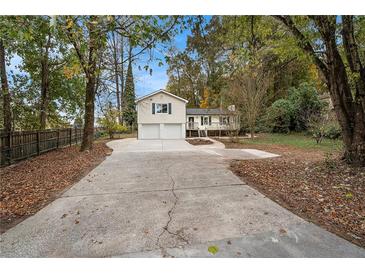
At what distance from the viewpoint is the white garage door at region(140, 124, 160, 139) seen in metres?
20.6

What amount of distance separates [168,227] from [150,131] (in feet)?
60.0

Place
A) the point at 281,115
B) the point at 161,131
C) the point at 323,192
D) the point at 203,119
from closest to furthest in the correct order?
the point at 323,192
the point at 161,131
the point at 281,115
the point at 203,119

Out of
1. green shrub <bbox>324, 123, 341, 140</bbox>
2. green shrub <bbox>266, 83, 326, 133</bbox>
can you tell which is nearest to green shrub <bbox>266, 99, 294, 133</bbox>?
green shrub <bbox>266, 83, 326, 133</bbox>

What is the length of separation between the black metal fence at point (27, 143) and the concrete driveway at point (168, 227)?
497 centimetres

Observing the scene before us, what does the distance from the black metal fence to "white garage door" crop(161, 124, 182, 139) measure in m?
9.54

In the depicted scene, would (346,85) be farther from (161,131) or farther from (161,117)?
(161,131)

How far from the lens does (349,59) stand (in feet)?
16.3

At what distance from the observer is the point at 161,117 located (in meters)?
20.7

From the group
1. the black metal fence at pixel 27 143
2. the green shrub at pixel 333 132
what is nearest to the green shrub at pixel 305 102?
the green shrub at pixel 333 132

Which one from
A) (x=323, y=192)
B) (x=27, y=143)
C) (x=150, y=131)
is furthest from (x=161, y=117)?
(x=323, y=192)

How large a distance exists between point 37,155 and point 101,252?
9.50 metres

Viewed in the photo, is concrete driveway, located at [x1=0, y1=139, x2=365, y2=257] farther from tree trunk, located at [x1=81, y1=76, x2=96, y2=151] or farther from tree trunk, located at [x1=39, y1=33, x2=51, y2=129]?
tree trunk, located at [x1=39, y1=33, x2=51, y2=129]
